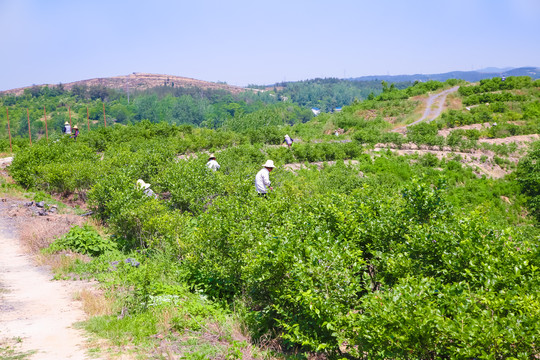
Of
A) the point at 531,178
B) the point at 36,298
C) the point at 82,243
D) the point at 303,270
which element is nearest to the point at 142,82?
Answer: the point at 531,178

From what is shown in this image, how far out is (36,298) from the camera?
6.02 meters

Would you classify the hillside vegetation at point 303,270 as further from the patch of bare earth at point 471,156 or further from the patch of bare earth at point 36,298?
the patch of bare earth at point 471,156

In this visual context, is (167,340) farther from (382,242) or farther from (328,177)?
(328,177)

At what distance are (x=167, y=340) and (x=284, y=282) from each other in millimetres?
1448

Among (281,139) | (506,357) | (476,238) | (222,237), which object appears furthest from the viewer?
(281,139)

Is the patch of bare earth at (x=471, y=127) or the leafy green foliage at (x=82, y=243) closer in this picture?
the leafy green foliage at (x=82, y=243)

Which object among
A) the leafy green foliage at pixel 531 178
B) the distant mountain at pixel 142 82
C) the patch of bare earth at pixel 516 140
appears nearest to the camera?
the leafy green foliage at pixel 531 178

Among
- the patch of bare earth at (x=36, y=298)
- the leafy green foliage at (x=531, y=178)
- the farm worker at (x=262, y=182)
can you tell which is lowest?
the leafy green foliage at (x=531, y=178)

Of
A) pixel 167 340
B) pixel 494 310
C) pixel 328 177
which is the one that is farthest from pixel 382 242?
pixel 328 177

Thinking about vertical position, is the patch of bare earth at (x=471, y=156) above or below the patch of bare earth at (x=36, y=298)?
below

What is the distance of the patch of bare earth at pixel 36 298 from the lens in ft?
15.1

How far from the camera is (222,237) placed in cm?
619

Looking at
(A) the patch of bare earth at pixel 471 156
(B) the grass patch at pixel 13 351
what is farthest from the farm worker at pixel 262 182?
(A) the patch of bare earth at pixel 471 156

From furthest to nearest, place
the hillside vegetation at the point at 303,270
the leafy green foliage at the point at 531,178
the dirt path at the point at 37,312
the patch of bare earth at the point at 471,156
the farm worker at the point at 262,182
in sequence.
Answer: the patch of bare earth at the point at 471,156 < the leafy green foliage at the point at 531,178 < the farm worker at the point at 262,182 < the dirt path at the point at 37,312 < the hillside vegetation at the point at 303,270
